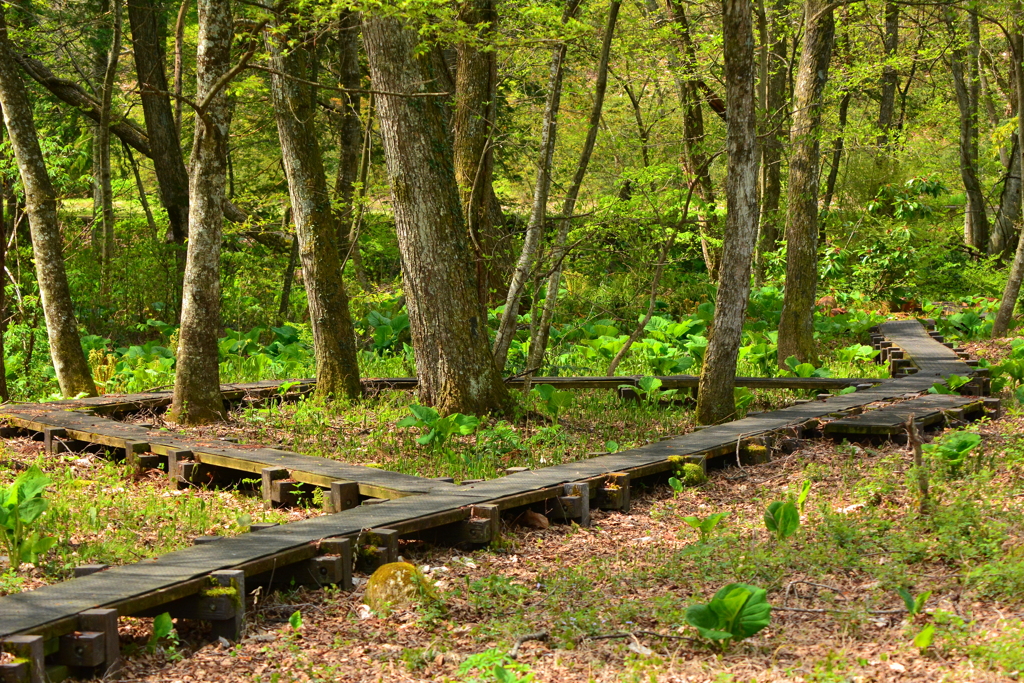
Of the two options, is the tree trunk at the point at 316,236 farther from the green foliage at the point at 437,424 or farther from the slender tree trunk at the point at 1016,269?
the slender tree trunk at the point at 1016,269

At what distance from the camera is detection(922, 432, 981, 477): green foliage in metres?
5.63

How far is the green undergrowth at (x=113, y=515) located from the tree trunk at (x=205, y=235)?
1.01 meters

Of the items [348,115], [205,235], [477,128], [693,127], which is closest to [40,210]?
[205,235]

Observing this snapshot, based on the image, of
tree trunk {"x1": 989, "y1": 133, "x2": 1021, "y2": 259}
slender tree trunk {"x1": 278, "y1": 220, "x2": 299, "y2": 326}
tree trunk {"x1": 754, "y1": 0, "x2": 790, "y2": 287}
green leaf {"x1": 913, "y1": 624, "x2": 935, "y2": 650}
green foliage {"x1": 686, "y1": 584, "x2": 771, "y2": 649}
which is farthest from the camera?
tree trunk {"x1": 989, "y1": 133, "x2": 1021, "y2": 259}

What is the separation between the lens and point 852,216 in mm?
19172

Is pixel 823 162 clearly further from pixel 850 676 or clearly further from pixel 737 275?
pixel 850 676

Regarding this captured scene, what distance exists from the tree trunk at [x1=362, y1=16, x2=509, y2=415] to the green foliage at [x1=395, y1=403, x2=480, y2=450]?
2.76 feet

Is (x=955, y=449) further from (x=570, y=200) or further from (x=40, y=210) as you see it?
(x=40, y=210)

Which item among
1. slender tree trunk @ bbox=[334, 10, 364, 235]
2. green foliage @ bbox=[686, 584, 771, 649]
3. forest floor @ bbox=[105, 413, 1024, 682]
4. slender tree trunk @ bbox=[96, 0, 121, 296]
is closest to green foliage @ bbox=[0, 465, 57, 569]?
forest floor @ bbox=[105, 413, 1024, 682]

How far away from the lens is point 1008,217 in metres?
19.2

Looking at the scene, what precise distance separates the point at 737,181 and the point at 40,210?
21.9ft

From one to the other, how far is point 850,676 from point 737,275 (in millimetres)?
4707

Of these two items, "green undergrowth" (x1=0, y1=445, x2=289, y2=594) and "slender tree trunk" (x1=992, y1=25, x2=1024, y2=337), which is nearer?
"green undergrowth" (x1=0, y1=445, x2=289, y2=594)

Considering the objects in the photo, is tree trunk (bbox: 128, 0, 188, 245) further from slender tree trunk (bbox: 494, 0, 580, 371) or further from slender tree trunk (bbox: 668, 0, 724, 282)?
slender tree trunk (bbox: 494, 0, 580, 371)
